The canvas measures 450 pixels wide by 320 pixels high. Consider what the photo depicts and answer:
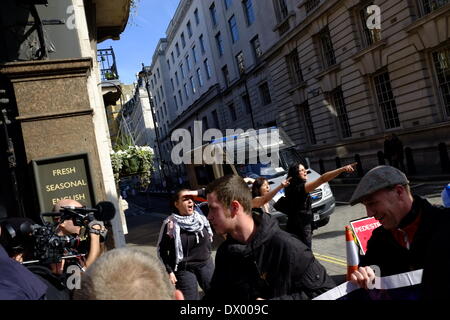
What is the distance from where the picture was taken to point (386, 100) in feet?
62.6

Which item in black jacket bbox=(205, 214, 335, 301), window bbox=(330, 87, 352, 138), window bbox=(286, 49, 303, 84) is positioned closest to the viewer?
black jacket bbox=(205, 214, 335, 301)

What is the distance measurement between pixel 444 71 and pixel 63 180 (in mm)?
15849

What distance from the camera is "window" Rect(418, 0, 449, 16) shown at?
15281 mm

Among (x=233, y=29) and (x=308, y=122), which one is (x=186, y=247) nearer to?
(x=308, y=122)

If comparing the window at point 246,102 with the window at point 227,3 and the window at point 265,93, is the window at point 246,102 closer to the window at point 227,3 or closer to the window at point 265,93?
the window at point 265,93

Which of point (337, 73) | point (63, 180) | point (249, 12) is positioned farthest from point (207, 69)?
point (63, 180)

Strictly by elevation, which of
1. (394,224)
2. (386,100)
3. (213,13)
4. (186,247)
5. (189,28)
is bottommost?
(186,247)

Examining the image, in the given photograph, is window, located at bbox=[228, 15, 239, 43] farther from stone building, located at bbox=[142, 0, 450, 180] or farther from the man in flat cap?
the man in flat cap

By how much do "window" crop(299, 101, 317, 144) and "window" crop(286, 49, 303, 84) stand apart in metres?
1.82

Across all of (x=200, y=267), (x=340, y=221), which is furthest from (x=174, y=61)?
(x=200, y=267)

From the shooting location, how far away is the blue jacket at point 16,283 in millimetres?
1470

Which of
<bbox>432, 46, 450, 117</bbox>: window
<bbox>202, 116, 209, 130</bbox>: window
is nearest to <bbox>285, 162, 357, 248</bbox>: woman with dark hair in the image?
<bbox>432, 46, 450, 117</bbox>: window

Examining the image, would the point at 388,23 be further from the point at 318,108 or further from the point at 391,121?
the point at 318,108

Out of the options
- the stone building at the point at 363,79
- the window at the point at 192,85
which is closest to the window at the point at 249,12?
the stone building at the point at 363,79
